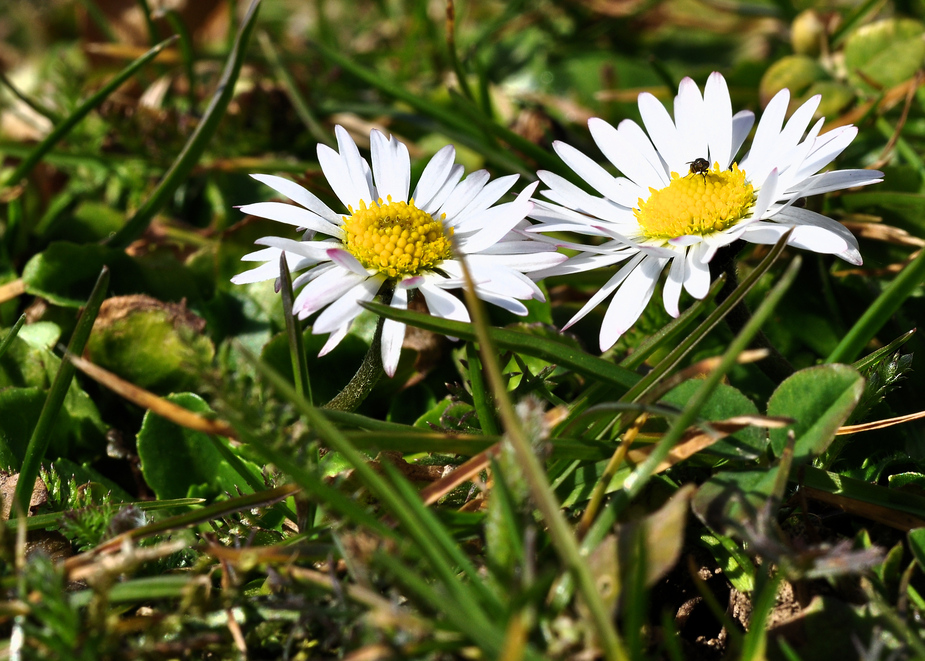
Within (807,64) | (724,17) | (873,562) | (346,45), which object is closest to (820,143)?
(873,562)

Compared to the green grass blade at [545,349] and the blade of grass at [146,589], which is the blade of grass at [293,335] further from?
the blade of grass at [146,589]

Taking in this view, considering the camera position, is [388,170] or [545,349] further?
[388,170]

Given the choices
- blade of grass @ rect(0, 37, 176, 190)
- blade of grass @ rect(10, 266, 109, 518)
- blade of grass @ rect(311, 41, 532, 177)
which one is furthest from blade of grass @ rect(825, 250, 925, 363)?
blade of grass @ rect(0, 37, 176, 190)

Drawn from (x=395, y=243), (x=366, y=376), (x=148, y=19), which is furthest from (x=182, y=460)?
(x=148, y=19)

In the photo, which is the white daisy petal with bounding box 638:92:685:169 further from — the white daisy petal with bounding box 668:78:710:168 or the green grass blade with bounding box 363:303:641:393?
the green grass blade with bounding box 363:303:641:393

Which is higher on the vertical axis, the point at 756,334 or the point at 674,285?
the point at 674,285

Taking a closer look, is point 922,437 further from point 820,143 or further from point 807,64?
point 807,64

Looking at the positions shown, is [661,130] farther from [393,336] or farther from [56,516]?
[56,516]

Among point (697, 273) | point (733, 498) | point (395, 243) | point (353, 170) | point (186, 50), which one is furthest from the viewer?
point (186, 50)
